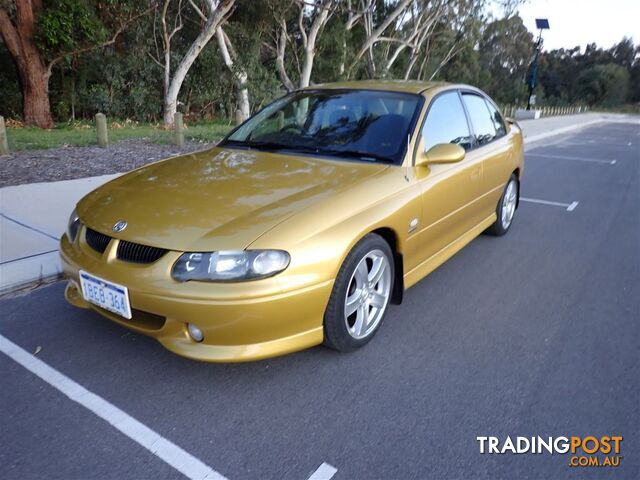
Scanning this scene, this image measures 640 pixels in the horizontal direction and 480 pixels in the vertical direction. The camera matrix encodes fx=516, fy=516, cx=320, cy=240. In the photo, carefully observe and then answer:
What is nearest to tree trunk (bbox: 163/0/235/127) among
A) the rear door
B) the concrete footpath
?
the concrete footpath

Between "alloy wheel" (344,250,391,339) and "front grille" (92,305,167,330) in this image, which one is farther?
"alloy wheel" (344,250,391,339)

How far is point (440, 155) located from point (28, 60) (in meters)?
14.7

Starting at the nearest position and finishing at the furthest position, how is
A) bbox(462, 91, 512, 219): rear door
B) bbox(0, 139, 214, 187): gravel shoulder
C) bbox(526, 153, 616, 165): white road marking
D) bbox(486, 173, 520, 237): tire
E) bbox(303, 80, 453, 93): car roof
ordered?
bbox(303, 80, 453, 93): car roof
bbox(462, 91, 512, 219): rear door
bbox(486, 173, 520, 237): tire
bbox(0, 139, 214, 187): gravel shoulder
bbox(526, 153, 616, 165): white road marking

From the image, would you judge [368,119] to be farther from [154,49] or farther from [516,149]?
[154,49]

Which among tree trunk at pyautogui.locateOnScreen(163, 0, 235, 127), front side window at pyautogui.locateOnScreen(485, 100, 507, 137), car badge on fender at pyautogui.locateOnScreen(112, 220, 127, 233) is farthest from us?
tree trunk at pyautogui.locateOnScreen(163, 0, 235, 127)

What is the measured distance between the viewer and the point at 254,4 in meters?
19.0

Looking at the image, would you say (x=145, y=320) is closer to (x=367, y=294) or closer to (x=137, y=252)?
(x=137, y=252)

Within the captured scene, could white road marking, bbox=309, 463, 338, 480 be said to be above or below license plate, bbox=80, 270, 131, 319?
below

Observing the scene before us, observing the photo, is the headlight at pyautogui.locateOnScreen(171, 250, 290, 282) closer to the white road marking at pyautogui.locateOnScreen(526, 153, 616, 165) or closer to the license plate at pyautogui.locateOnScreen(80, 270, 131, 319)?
the license plate at pyautogui.locateOnScreen(80, 270, 131, 319)

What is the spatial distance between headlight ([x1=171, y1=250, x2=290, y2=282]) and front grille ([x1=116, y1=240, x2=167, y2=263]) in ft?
0.53

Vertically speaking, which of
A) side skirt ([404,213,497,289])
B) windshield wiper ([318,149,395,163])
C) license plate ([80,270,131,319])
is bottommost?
side skirt ([404,213,497,289])

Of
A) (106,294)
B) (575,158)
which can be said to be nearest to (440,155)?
(106,294)

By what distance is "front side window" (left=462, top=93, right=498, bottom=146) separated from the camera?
462cm

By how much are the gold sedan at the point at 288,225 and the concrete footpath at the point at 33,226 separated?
3.17ft
